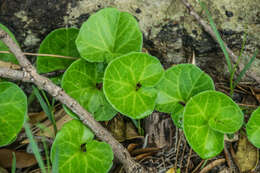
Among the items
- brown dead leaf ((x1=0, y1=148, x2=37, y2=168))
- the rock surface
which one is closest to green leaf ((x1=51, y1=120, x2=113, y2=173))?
brown dead leaf ((x1=0, y1=148, x2=37, y2=168))

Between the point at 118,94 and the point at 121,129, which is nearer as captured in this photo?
the point at 118,94

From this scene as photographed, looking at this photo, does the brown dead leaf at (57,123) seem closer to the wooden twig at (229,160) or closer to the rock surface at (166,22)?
the rock surface at (166,22)

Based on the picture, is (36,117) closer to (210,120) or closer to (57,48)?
(57,48)

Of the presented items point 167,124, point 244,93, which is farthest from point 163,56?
point 244,93

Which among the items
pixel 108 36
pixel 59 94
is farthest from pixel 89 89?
pixel 108 36

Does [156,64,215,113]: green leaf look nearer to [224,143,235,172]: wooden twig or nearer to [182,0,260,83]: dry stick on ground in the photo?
[182,0,260,83]: dry stick on ground
